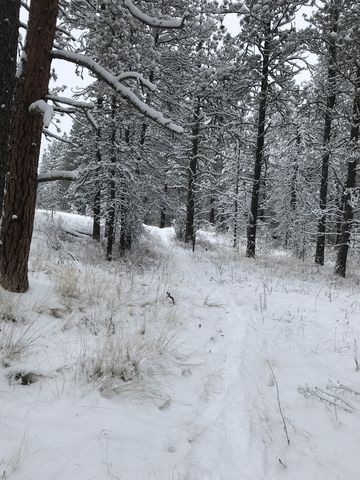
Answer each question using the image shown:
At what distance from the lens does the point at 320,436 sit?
10.4 ft

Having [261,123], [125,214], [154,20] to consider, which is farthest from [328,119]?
[154,20]

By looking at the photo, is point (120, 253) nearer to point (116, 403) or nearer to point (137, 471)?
point (116, 403)

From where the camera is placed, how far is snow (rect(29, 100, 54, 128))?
4.63 meters

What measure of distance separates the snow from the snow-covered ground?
2.29 meters

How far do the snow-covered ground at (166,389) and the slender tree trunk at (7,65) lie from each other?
6.97ft

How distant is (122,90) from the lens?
4.75m

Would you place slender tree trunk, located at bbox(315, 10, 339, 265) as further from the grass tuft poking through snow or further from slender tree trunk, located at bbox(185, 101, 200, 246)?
the grass tuft poking through snow

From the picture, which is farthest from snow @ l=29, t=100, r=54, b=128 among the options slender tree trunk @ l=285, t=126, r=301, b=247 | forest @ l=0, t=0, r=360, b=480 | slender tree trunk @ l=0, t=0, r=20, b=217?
slender tree trunk @ l=285, t=126, r=301, b=247

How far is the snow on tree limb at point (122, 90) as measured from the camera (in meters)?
4.67

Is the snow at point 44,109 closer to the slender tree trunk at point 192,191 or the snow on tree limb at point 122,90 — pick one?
the snow on tree limb at point 122,90

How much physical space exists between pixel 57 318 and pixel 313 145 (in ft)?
47.9

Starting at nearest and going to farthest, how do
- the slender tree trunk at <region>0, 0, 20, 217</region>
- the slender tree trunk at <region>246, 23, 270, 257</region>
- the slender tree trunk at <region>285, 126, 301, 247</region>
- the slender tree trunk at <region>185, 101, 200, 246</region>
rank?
the slender tree trunk at <region>0, 0, 20, 217</region> < the slender tree trunk at <region>246, 23, 270, 257</region> < the slender tree trunk at <region>185, 101, 200, 246</region> < the slender tree trunk at <region>285, 126, 301, 247</region>

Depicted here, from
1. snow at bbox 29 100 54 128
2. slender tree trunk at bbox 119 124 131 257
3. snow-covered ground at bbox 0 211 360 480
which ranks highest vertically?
snow at bbox 29 100 54 128

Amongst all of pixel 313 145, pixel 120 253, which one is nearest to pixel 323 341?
pixel 120 253
